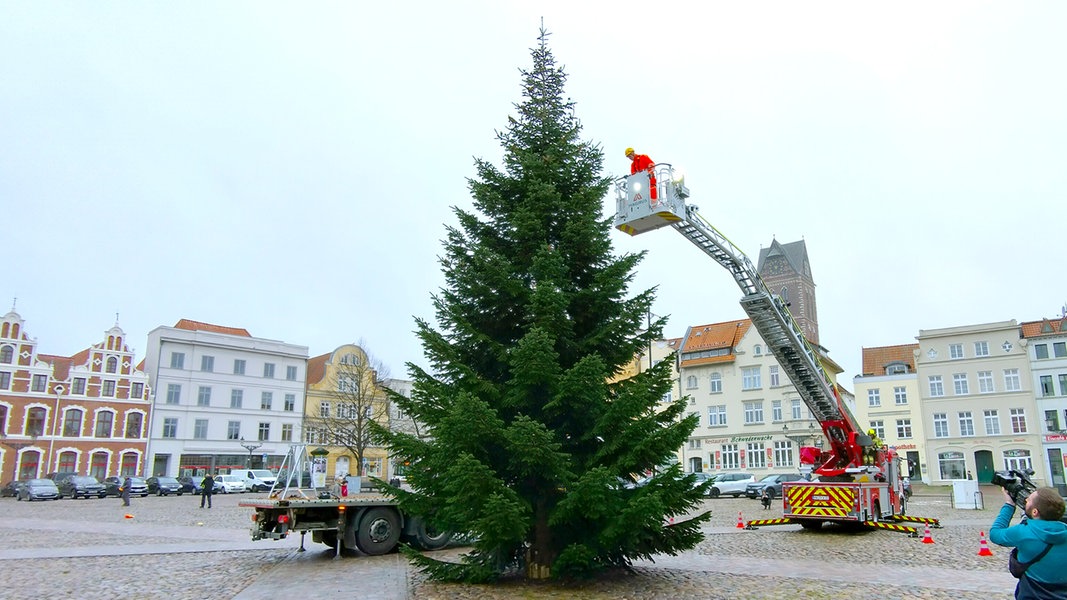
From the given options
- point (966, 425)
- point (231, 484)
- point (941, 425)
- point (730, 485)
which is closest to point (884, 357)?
point (941, 425)

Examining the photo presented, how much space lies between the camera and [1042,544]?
16.1 ft

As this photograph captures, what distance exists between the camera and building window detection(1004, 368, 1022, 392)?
2010 inches

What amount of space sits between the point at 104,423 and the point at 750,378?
49.2 metres

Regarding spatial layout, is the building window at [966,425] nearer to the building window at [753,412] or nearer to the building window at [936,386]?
the building window at [936,386]

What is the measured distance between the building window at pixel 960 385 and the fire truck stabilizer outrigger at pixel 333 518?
49.3 metres

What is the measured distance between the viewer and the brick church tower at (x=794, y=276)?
114m

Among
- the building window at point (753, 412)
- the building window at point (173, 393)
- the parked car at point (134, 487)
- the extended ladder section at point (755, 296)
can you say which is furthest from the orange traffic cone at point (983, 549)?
the building window at point (173, 393)

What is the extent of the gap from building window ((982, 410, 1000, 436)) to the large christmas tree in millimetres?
50172

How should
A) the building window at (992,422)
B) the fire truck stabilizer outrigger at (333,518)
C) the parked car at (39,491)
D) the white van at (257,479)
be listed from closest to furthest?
the fire truck stabilizer outrigger at (333,518), the parked car at (39,491), the white van at (257,479), the building window at (992,422)

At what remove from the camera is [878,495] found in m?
19.5

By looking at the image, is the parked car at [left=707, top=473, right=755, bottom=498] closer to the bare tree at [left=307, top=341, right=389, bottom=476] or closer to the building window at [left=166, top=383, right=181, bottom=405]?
the bare tree at [left=307, top=341, right=389, bottom=476]

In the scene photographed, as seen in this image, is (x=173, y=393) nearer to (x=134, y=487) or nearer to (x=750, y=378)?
(x=134, y=487)

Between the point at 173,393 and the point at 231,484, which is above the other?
the point at 173,393

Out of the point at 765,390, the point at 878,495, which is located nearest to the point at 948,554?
the point at 878,495
